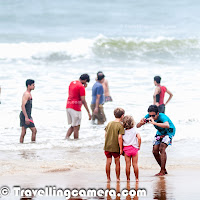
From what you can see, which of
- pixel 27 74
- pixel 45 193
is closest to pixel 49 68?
pixel 27 74

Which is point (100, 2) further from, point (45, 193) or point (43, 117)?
point (45, 193)

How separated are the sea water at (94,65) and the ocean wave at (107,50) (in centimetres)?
7

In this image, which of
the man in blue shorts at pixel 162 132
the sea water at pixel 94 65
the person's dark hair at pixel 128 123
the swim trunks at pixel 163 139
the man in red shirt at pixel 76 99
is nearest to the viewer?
the person's dark hair at pixel 128 123

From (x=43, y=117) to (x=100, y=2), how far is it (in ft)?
150

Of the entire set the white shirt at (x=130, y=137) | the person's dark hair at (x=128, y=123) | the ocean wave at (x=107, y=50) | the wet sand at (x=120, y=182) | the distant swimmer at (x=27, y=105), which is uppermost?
the ocean wave at (x=107, y=50)

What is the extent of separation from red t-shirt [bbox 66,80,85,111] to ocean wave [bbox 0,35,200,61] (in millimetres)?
21066

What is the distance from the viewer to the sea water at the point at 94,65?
12087 mm

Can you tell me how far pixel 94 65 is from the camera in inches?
1249

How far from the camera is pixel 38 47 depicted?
1452 inches

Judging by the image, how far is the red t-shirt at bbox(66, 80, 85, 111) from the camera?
12342mm

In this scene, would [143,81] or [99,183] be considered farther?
[143,81]

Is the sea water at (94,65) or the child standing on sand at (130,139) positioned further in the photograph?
the sea water at (94,65)

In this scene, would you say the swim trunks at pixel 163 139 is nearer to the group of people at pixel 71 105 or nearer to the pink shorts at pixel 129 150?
the pink shorts at pixel 129 150

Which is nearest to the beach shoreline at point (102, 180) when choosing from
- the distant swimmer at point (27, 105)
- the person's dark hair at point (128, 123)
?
the person's dark hair at point (128, 123)
